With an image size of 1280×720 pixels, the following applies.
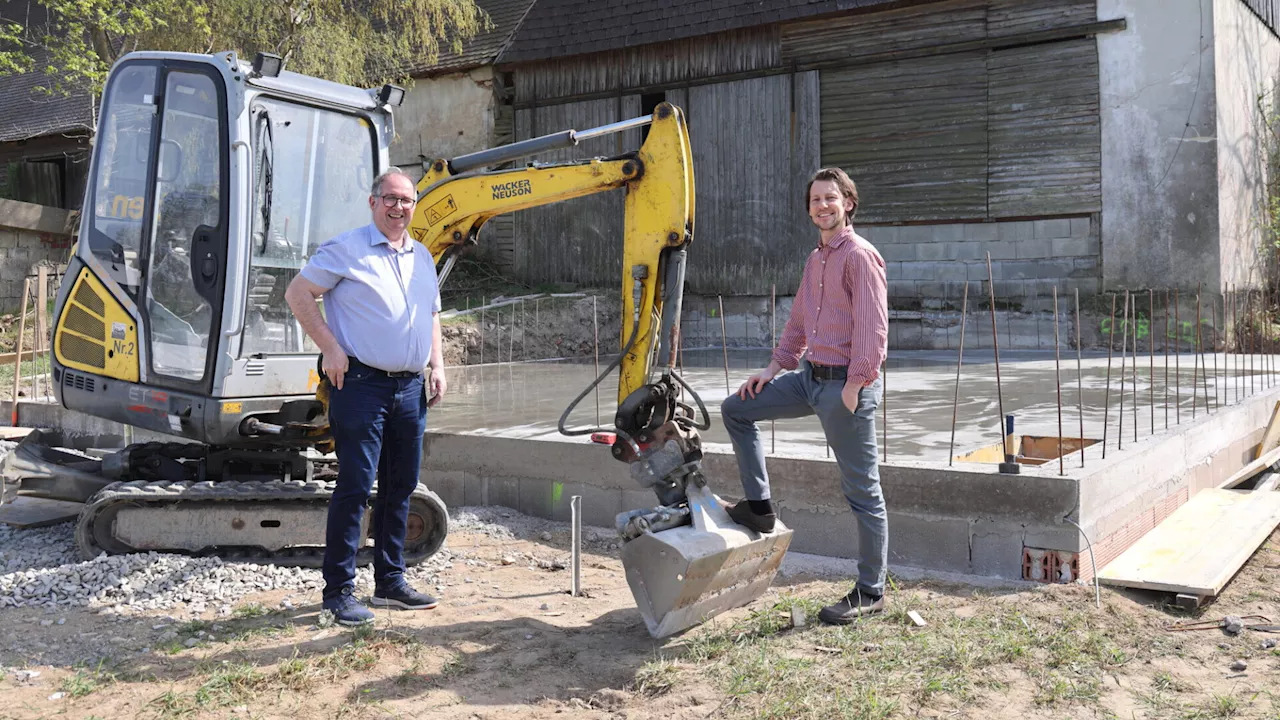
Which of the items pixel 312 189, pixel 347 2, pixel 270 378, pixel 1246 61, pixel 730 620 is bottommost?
pixel 730 620

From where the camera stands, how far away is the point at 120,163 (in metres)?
5.64

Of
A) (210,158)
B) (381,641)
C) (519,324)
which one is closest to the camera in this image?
(381,641)

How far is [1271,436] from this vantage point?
859cm

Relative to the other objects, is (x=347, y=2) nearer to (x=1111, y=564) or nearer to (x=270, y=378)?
(x=270, y=378)

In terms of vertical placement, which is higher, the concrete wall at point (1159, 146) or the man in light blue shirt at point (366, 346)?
the concrete wall at point (1159, 146)

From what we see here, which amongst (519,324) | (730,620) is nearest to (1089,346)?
(519,324)

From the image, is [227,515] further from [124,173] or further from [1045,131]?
[1045,131]

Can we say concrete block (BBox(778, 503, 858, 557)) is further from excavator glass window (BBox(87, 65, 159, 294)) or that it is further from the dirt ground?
excavator glass window (BBox(87, 65, 159, 294))

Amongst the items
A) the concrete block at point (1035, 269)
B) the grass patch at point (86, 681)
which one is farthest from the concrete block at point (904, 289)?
the grass patch at point (86, 681)

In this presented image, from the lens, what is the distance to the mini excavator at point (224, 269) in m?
5.29

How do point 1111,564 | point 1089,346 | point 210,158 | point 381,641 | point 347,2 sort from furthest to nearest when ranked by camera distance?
1. point 347,2
2. point 1089,346
3. point 210,158
4. point 1111,564
5. point 381,641

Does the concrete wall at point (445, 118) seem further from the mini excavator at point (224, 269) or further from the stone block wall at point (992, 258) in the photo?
the mini excavator at point (224, 269)

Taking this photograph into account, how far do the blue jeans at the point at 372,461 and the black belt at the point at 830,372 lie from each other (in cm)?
171

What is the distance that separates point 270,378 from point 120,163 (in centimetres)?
145
